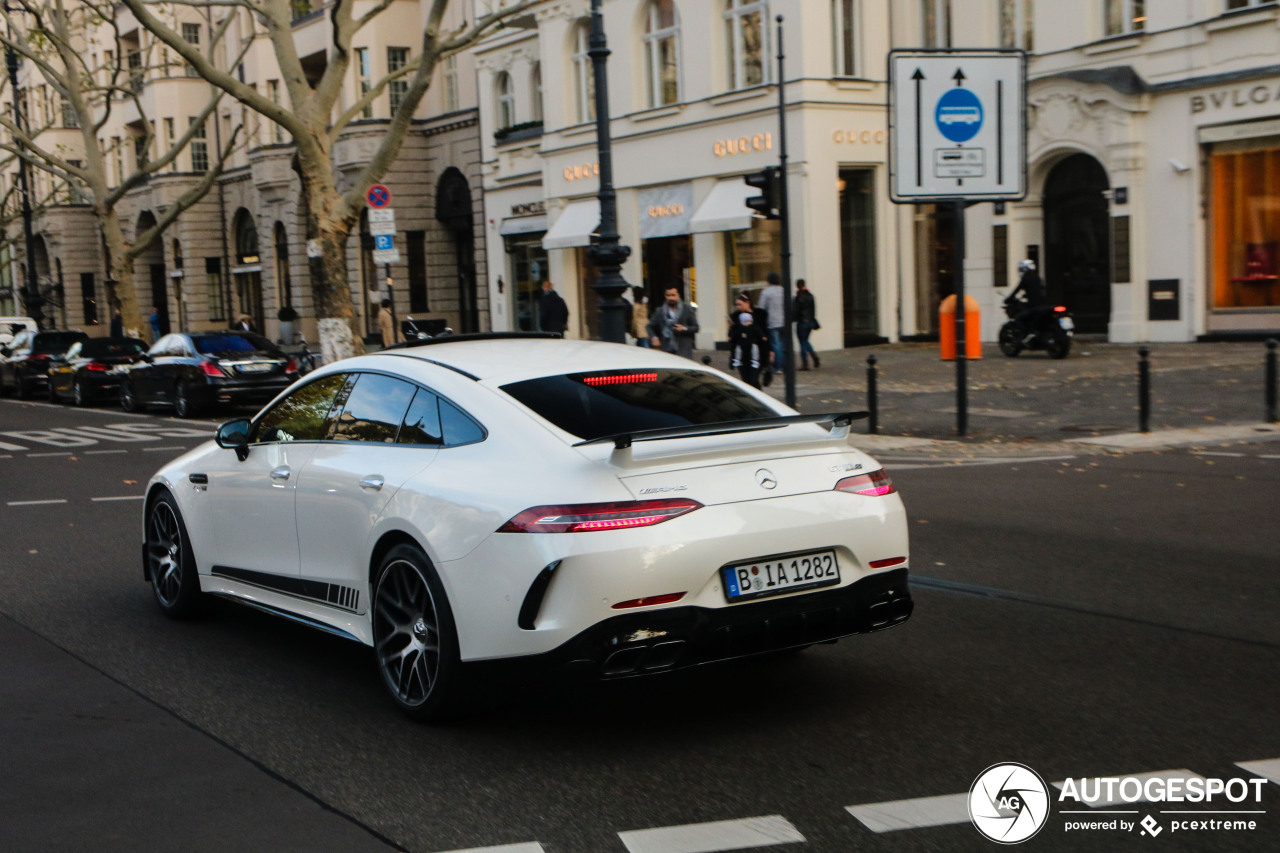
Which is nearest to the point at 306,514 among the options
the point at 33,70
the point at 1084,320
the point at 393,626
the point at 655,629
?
the point at 393,626

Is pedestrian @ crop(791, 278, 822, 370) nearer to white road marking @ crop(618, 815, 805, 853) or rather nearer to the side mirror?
the side mirror

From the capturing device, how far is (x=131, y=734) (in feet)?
17.0

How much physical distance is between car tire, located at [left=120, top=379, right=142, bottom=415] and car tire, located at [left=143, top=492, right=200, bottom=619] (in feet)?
58.6

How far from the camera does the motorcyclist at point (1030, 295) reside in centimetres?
2338

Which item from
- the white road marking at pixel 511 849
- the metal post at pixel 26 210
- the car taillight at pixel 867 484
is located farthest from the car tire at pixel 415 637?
the metal post at pixel 26 210

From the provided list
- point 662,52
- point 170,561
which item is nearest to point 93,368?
point 662,52

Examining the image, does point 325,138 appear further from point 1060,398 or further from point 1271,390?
point 1271,390

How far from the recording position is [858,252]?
2973 centimetres

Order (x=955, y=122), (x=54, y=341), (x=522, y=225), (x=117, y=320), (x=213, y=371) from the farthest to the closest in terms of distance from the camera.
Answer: (x=117, y=320)
(x=522, y=225)
(x=54, y=341)
(x=213, y=371)
(x=955, y=122)

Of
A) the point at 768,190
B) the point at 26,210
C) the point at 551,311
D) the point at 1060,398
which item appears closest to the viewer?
the point at 768,190

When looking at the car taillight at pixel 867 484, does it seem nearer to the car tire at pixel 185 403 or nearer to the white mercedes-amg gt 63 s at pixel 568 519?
the white mercedes-amg gt 63 s at pixel 568 519

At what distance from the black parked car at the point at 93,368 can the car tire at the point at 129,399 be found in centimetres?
68

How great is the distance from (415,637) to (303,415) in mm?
1617

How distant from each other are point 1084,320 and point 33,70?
62.1 m
